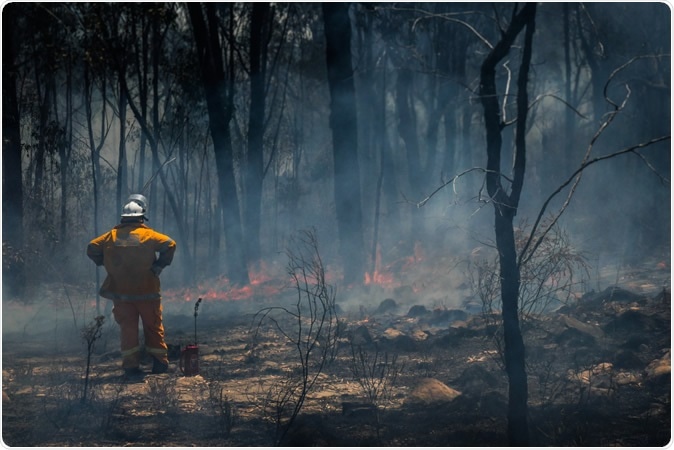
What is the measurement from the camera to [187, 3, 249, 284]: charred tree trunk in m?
15.6

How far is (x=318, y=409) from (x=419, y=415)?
89cm

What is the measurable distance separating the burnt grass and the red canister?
108mm

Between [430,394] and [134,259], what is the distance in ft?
11.0

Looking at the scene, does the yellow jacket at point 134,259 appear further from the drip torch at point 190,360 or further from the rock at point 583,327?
the rock at point 583,327

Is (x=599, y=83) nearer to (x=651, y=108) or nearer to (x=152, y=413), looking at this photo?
(x=651, y=108)

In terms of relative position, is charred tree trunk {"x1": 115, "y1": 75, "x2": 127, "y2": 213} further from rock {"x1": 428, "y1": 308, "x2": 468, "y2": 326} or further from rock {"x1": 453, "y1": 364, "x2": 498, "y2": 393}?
rock {"x1": 453, "y1": 364, "x2": 498, "y2": 393}

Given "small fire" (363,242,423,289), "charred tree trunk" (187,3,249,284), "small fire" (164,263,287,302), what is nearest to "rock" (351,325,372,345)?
"small fire" (164,263,287,302)

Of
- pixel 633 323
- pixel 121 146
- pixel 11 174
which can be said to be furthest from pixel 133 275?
pixel 11 174

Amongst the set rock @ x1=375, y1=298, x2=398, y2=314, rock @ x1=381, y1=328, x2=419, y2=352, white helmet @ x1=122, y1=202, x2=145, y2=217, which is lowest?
rock @ x1=381, y1=328, x2=419, y2=352

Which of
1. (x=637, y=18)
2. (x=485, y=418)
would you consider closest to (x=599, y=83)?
(x=637, y=18)

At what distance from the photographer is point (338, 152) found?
1595 cm

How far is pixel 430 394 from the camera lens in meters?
6.73

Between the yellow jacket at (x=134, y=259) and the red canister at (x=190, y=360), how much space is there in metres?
0.68

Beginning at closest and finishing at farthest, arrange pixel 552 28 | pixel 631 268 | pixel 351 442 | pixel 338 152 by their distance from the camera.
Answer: pixel 351 442, pixel 631 268, pixel 338 152, pixel 552 28
